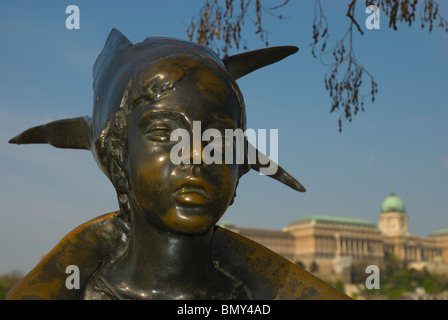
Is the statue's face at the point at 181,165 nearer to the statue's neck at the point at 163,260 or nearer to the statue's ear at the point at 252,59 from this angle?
the statue's neck at the point at 163,260

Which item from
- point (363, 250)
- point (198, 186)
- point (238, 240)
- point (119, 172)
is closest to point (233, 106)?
point (198, 186)

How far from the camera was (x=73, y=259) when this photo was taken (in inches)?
79.4

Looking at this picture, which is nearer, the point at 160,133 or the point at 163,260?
the point at 160,133

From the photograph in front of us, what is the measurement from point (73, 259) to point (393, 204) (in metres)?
94.9

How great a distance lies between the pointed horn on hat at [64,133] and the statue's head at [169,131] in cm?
20

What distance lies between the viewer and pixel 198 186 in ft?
5.83

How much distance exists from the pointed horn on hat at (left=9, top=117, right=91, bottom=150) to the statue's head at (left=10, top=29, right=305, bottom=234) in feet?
0.67

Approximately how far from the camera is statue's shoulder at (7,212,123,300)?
1924 mm

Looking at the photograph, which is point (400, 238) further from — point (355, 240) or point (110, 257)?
point (110, 257)

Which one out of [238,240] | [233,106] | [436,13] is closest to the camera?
[233,106]

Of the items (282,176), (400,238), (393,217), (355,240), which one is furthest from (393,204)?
(282,176)
